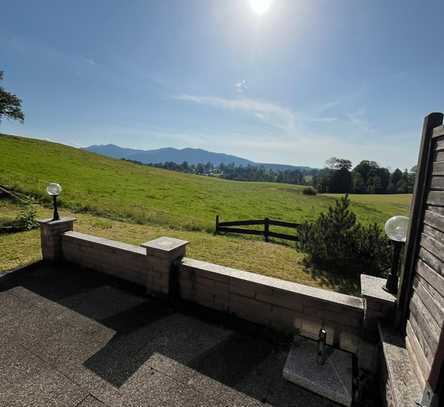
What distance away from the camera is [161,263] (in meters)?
4.11

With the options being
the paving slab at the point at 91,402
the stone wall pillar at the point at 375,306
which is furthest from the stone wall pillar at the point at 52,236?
the stone wall pillar at the point at 375,306

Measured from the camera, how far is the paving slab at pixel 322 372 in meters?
2.57

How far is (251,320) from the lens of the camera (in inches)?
145

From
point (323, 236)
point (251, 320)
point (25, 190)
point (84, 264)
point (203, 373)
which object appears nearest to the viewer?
point (203, 373)

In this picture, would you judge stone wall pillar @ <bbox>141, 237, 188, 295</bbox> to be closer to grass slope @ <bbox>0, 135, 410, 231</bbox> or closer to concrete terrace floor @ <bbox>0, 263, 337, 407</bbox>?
concrete terrace floor @ <bbox>0, 263, 337, 407</bbox>

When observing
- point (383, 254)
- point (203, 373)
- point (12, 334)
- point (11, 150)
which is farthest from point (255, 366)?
point (11, 150)

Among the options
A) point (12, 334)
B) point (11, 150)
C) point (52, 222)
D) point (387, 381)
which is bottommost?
point (12, 334)

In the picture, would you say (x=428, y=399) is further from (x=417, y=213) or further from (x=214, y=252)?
(x=214, y=252)

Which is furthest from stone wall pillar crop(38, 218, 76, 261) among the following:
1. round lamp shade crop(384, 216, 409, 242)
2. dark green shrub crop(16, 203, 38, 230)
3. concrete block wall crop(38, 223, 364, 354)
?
round lamp shade crop(384, 216, 409, 242)

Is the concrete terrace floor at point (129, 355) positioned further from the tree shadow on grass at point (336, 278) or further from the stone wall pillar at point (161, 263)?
the tree shadow on grass at point (336, 278)

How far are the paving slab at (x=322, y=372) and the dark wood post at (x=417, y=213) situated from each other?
82cm

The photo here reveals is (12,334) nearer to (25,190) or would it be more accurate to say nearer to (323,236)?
(323,236)

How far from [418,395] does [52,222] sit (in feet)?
21.0

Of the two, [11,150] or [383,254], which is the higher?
[11,150]
